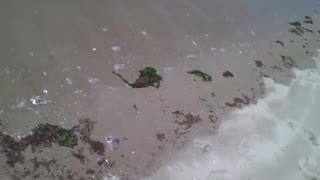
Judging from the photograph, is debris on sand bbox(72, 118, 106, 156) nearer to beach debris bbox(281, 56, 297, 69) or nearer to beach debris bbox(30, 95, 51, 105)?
beach debris bbox(30, 95, 51, 105)

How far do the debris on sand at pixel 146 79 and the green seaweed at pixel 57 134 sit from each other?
1.60m

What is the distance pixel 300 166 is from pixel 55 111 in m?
4.26

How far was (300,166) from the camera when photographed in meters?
7.76

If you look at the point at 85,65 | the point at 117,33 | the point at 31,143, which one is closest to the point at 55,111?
the point at 31,143

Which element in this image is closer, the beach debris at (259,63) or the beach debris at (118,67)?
the beach debris at (118,67)

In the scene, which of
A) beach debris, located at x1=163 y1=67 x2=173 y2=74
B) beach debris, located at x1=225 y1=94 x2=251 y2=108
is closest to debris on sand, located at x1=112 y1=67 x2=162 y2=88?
beach debris, located at x1=163 y1=67 x2=173 y2=74

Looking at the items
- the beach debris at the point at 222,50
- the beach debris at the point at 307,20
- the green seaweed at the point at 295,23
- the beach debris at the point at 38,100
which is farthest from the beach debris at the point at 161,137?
the beach debris at the point at 307,20

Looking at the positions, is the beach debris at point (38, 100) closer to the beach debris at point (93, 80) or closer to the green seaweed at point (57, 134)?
the green seaweed at point (57, 134)

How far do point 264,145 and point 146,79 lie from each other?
240 cm

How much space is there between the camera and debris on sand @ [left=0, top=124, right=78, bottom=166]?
6469mm

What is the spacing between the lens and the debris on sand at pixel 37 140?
6.47m

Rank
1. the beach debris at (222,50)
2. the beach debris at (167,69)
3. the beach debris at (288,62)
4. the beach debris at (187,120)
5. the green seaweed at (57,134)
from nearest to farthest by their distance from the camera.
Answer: the green seaweed at (57,134) < the beach debris at (187,120) < the beach debris at (167,69) < the beach debris at (222,50) < the beach debris at (288,62)

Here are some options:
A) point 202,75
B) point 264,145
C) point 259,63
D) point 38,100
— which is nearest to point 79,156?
point 38,100

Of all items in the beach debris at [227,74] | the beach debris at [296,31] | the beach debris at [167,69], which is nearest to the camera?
the beach debris at [167,69]
